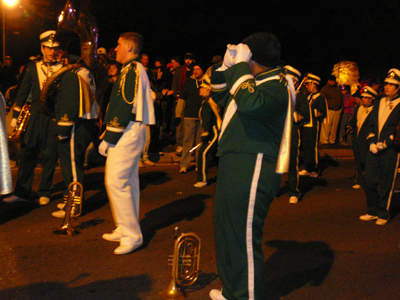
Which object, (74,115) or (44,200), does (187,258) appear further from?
(44,200)

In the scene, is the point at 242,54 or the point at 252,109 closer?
the point at 252,109

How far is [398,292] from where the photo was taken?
4.63 metres

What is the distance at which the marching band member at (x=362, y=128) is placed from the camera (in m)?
8.90

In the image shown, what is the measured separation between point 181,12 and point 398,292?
56.5 feet

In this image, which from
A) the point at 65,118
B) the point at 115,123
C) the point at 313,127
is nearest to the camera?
the point at 115,123

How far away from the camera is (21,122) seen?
281 inches

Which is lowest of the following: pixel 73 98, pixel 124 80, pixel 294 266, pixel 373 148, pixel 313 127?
pixel 294 266

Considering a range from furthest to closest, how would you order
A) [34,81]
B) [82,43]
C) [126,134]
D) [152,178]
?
[152,178] → [34,81] → [82,43] → [126,134]

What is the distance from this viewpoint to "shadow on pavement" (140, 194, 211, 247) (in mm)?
6324

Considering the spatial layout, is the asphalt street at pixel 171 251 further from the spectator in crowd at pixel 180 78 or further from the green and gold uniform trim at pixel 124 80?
the spectator in crowd at pixel 180 78

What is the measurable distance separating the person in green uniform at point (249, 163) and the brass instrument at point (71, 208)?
260 centimetres

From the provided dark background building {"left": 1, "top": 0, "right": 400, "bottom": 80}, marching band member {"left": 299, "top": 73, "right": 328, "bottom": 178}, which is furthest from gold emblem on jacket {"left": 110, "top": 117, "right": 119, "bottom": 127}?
dark background building {"left": 1, "top": 0, "right": 400, "bottom": 80}

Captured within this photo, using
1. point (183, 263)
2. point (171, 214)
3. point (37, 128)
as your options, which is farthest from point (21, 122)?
point (183, 263)

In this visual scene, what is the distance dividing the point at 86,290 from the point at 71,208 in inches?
74.3
